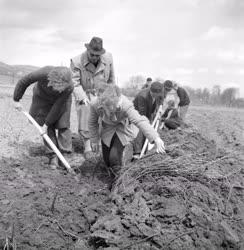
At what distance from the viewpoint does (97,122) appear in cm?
493

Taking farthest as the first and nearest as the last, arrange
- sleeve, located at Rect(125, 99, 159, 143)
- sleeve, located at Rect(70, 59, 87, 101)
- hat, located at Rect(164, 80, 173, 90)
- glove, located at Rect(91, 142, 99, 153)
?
hat, located at Rect(164, 80, 173, 90) < sleeve, located at Rect(70, 59, 87, 101) < glove, located at Rect(91, 142, 99, 153) < sleeve, located at Rect(125, 99, 159, 143)

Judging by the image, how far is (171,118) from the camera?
9562 mm

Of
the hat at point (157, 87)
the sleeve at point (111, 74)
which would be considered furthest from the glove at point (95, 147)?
the hat at point (157, 87)

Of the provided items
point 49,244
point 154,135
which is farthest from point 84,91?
point 49,244

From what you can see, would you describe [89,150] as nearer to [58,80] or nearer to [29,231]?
[58,80]

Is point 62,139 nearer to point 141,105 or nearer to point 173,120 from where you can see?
point 141,105

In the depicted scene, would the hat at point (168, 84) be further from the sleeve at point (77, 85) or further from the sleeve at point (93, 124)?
the sleeve at point (93, 124)

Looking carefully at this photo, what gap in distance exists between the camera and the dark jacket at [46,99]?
5160mm

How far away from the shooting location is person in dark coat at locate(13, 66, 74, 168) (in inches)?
188

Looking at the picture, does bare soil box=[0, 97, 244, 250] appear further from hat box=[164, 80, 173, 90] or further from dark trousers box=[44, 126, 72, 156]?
hat box=[164, 80, 173, 90]

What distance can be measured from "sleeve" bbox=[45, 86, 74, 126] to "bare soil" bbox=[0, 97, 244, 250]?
0.64 metres

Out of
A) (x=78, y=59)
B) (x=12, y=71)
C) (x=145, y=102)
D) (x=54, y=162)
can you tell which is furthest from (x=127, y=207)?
(x=12, y=71)

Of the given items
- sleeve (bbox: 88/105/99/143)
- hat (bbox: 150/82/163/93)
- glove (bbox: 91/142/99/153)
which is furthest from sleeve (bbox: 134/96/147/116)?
sleeve (bbox: 88/105/99/143)

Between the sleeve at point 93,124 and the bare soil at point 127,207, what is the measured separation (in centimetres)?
56
